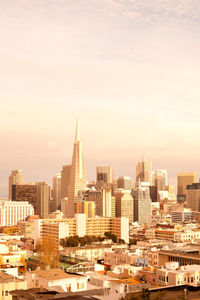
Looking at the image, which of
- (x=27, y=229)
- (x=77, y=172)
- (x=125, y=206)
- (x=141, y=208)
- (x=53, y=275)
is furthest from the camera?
(x=77, y=172)

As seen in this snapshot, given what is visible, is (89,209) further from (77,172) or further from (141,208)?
(77,172)

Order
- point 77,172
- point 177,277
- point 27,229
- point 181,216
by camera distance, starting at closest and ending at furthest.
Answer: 1. point 177,277
2. point 27,229
3. point 181,216
4. point 77,172

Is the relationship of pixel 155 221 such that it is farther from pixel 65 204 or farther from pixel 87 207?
pixel 65 204

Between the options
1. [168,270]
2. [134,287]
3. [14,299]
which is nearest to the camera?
[14,299]

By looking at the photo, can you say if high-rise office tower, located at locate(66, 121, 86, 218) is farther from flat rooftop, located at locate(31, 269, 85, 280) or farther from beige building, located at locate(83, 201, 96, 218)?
flat rooftop, located at locate(31, 269, 85, 280)

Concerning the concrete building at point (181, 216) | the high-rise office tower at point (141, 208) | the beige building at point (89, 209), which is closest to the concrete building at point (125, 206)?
the high-rise office tower at point (141, 208)

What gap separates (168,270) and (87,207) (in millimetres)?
98608

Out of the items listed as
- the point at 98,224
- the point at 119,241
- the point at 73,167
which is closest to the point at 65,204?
the point at 73,167

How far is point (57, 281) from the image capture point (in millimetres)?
29625

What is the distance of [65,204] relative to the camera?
19512 cm

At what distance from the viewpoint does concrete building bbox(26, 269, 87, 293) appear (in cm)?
2944

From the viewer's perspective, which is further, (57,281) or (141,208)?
(141,208)

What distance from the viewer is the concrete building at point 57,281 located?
29438 mm

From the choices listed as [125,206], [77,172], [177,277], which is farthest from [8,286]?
[77,172]
